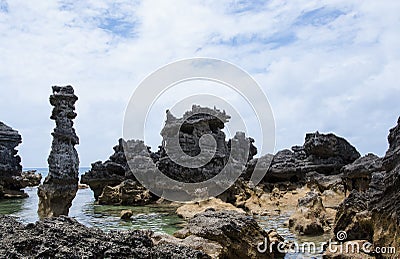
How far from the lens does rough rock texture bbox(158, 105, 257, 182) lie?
25141 millimetres

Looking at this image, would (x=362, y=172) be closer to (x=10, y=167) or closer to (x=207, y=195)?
(x=207, y=195)

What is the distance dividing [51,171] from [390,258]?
11.0 meters

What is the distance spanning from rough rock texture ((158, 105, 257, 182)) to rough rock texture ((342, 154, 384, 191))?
30.3 feet

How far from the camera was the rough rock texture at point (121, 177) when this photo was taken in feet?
82.9

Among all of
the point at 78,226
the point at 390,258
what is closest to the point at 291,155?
the point at 390,258

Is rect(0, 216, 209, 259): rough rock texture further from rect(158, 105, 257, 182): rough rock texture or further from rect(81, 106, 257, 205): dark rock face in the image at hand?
rect(158, 105, 257, 182): rough rock texture

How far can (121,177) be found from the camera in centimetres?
2903

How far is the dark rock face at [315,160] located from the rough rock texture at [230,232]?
17081 mm

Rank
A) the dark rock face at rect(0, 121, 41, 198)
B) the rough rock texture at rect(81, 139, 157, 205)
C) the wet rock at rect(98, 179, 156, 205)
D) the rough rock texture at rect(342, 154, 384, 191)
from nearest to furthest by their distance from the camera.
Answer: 1. the rough rock texture at rect(342, 154, 384, 191)
2. the wet rock at rect(98, 179, 156, 205)
3. the rough rock texture at rect(81, 139, 157, 205)
4. the dark rock face at rect(0, 121, 41, 198)

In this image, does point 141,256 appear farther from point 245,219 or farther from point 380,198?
point 380,198

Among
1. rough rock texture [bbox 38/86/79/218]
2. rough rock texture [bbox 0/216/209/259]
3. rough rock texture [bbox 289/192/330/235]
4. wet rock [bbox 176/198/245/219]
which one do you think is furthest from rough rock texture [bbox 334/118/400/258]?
wet rock [bbox 176/198/245/219]

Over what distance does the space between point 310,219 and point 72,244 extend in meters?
9.37

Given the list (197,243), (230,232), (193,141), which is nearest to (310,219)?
(230,232)

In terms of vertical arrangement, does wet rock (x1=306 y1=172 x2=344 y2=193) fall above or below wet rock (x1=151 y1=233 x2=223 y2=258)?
above
